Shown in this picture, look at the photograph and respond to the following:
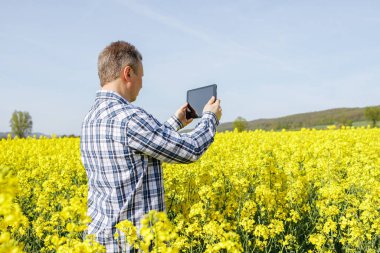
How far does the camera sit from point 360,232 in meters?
3.59

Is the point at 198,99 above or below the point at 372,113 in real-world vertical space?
below

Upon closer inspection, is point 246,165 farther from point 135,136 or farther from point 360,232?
point 135,136

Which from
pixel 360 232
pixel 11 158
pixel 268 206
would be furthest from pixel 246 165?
pixel 11 158

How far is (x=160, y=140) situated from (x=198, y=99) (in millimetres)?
699

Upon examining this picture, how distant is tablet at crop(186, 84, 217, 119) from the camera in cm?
293

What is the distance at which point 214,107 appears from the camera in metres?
2.75

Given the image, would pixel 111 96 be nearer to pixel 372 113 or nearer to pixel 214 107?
pixel 214 107

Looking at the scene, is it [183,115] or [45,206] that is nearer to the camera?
[183,115]

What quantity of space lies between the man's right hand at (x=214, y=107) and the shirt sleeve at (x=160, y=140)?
236 mm

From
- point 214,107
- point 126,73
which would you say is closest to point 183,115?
point 214,107

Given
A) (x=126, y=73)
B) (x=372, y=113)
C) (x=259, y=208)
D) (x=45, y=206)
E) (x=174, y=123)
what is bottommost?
(x=259, y=208)

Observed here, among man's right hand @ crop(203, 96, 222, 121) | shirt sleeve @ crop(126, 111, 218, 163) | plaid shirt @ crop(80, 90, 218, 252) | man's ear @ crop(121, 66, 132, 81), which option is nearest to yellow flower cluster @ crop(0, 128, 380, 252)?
Result: plaid shirt @ crop(80, 90, 218, 252)

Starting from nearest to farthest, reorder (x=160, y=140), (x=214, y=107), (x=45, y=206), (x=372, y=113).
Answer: (x=160, y=140), (x=214, y=107), (x=45, y=206), (x=372, y=113)

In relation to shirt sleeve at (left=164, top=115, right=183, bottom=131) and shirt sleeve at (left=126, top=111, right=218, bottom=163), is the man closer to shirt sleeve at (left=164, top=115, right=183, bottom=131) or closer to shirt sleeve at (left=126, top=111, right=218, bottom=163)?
shirt sleeve at (left=126, top=111, right=218, bottom=163)
